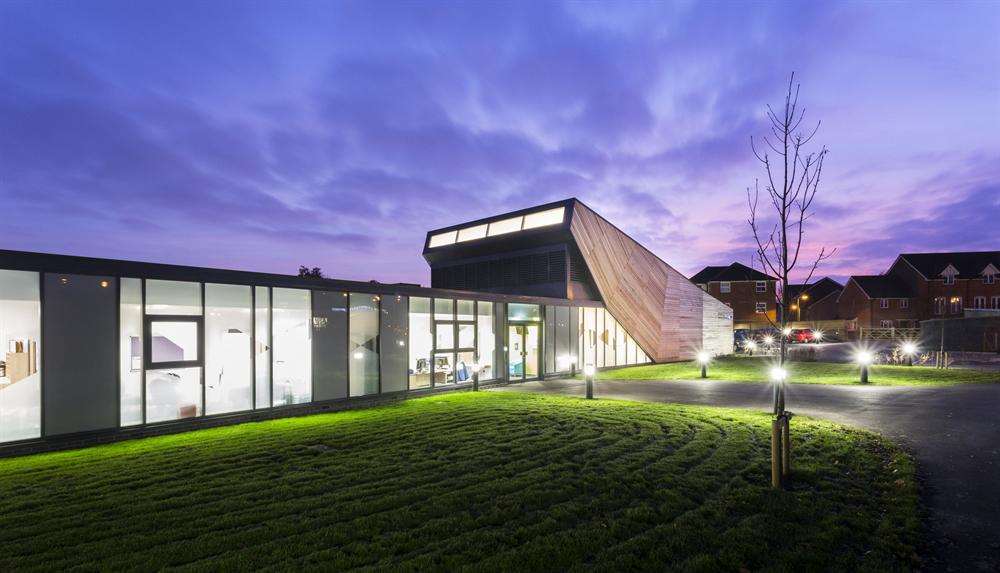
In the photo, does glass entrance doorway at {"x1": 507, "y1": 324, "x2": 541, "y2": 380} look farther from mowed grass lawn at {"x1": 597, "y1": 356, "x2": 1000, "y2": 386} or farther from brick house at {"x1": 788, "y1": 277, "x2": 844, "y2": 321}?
brick house at {"x1": 788, "y1": 277, "x2": 844, "y2": 321}

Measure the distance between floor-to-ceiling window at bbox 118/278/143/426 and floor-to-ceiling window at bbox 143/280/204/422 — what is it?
0.47 feet

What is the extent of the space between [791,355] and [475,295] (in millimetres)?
21943

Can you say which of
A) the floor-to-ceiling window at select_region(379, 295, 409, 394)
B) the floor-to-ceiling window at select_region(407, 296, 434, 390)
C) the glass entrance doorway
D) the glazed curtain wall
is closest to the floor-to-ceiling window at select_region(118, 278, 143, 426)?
the floor-to-ceiling window at select_region(379, 295, 409, 394)

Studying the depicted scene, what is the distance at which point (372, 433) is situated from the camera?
991 cm

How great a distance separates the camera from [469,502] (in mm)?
5879

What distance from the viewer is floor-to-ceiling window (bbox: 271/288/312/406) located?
12734mm

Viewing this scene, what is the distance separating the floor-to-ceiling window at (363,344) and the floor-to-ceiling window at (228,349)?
2.90m

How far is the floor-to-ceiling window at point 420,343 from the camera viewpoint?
16.2m

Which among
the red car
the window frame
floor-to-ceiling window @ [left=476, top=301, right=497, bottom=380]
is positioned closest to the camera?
the window frame

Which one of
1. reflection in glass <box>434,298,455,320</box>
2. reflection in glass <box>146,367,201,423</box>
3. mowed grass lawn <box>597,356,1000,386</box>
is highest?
reflection in glass <box>434,298,455,320</box>

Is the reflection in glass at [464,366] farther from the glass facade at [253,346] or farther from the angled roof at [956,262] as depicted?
the angled roof at [956,262]

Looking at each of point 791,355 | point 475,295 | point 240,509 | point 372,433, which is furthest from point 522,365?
point 791,355

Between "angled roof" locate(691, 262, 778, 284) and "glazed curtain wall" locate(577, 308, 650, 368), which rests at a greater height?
"angled roof" locate(691, 262, 778, 284)

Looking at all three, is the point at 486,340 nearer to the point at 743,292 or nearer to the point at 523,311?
the point at 523,311
